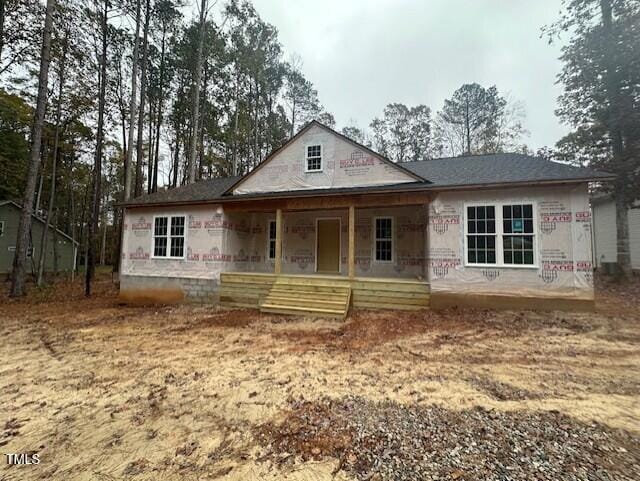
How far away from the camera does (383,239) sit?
10781 mm

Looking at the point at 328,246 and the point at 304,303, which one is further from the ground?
the point at 328,246

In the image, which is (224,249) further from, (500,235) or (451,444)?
(451,444)

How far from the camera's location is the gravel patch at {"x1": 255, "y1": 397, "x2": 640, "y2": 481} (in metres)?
2.19

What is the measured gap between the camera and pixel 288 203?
941 centimetres

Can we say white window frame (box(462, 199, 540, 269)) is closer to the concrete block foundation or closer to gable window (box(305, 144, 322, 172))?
gable window (box(305, 144, 322, 172))

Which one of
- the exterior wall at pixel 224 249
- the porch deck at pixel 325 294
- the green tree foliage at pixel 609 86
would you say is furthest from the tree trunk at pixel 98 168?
the green tree foliage at pixel 609 86

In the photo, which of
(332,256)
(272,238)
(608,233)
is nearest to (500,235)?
(332,256)

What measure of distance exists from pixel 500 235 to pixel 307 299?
5228mm

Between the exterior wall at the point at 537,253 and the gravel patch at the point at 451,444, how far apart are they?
16.1ft

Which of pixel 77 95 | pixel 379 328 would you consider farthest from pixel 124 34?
pixel 379 328

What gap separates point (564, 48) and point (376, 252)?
12277mm

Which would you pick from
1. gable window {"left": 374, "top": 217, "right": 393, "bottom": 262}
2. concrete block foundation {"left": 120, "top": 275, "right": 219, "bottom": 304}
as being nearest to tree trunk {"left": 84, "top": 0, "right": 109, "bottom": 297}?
concrete block foundation {"left": 120, "top": 275, "right": 219, "bottom": 304}

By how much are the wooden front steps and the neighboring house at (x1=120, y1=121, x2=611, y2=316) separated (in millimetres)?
36

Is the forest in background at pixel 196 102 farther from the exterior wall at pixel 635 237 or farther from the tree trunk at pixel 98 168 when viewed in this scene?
the exterior wall at pixel 635 237
